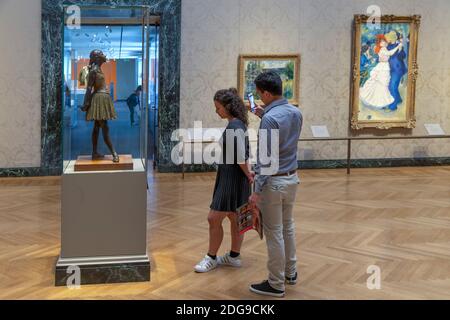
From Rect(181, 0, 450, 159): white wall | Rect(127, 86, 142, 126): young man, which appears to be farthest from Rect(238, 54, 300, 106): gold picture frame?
Rect(127, 86, 142, 126): young man

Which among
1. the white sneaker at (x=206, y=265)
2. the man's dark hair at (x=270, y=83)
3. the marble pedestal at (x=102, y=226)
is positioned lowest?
the white sneaker at (x=206, y=265)

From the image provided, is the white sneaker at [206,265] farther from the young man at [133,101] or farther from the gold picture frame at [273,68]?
the gold picture frame at [273,68]

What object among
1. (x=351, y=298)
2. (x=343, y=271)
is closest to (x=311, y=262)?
(x=343, y=271)

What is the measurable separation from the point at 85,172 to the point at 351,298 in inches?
87.3

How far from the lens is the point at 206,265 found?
510 cm

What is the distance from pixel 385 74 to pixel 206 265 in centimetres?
721

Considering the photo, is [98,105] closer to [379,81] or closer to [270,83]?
[270,83]

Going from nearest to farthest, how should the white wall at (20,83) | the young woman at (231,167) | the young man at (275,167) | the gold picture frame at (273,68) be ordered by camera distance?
the young man at (275,167)
the young woman at (231,167)
the white wall at (20,83)
the gold picture frame at (273,68)

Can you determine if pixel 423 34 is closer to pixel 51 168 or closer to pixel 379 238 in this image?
pixel 379 238

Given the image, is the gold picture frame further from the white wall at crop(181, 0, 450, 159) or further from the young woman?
the young woman

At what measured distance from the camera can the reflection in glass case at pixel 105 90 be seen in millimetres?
4590

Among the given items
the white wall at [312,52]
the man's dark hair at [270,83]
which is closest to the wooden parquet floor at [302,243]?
the man's dark hair at [270,83]

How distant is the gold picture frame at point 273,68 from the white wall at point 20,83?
342cm

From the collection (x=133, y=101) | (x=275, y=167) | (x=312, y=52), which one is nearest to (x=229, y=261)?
(x=275, y=167)
